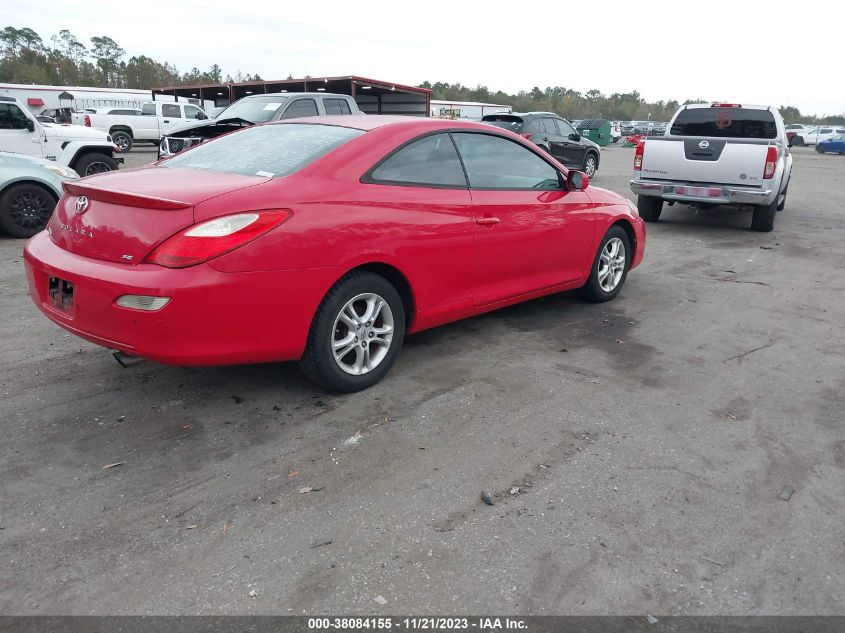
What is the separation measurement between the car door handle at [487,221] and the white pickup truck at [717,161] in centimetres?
629

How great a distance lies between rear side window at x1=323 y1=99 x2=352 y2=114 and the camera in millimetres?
12770

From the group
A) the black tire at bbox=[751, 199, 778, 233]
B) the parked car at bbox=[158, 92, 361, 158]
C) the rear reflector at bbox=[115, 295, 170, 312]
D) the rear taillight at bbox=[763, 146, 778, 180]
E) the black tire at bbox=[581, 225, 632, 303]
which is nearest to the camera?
the rear reflector at bbox=[115, 295, 170, 312]

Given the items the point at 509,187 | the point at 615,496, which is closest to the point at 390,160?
the point at 509,187

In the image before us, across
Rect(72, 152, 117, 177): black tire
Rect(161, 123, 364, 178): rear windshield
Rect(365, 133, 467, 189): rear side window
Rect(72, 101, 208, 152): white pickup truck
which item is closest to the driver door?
Rect(72, 152, 117, 177): black tire

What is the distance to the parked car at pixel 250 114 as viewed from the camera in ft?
38.2

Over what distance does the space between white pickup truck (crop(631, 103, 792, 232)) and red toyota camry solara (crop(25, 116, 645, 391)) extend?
5.51 metres

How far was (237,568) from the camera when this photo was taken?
2.47 meters

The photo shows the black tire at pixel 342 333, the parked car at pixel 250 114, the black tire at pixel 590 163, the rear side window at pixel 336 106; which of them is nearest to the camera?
the black tire at pixel 342 333

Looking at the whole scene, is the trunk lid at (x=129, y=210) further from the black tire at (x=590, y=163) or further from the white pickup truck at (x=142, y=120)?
the white pickup truck at (x=142, y=120)

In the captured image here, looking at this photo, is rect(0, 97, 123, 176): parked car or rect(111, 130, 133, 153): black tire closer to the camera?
rect(0, 97, 123, 176): parked car

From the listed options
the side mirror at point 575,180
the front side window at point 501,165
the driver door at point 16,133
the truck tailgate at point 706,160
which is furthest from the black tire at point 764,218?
the driver door at point 16,133

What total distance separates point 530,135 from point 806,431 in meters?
13.7

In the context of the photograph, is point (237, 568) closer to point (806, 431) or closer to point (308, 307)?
point (308, 307)

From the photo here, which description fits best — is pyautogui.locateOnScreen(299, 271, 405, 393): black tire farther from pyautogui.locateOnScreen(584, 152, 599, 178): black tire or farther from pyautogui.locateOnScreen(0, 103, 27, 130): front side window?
pyautogui.locateOnScreen(584, 152, 599, 178): black tire
